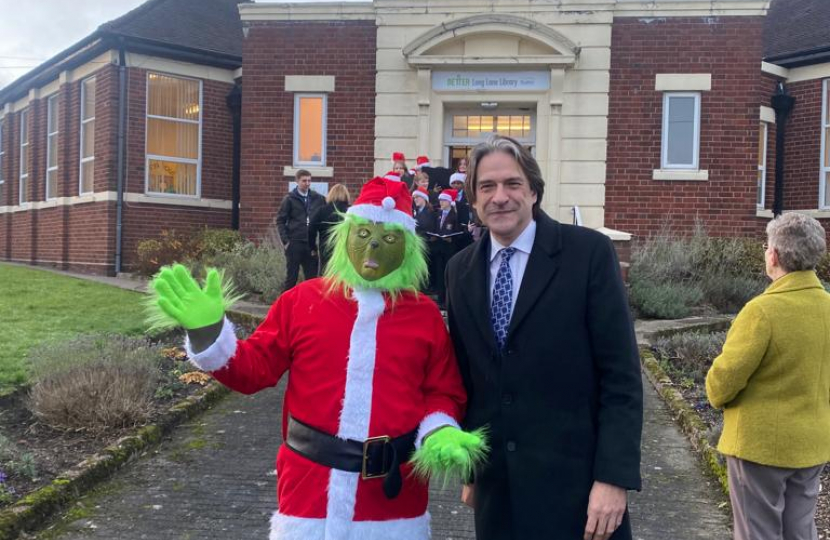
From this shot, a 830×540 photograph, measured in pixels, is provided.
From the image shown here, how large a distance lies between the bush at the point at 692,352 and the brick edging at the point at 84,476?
179 inches

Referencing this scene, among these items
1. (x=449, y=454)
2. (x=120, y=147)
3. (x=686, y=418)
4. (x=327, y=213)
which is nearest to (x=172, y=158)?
(x=120, y=147)

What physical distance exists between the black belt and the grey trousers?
162 centimetres

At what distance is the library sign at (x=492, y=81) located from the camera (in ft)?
41.5

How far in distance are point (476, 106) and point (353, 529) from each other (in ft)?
38.0

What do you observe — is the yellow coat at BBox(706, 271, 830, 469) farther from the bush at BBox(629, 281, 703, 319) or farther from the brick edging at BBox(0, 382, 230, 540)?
the bush at BBox(629, 281, 703, 319)

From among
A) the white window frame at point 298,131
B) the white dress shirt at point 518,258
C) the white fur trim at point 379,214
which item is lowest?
the white dress shirt at point 518,258

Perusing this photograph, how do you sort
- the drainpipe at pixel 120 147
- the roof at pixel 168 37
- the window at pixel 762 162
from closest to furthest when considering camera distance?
1. the drainpipe at pixel 120 147
2. the roof at pixel 168 37
3. the window at pixel 762 162

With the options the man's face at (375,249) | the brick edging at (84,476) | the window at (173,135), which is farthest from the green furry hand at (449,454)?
the window at (173,135)

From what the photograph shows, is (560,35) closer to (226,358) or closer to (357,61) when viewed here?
(357,61)

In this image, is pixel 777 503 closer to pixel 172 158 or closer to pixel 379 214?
pixel 379 214

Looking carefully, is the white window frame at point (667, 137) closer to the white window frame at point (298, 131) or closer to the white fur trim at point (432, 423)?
the white window frame at point (298, 131)

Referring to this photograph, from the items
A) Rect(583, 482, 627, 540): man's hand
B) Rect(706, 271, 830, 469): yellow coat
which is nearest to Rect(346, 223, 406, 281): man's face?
Rect(583, 482, 627, 540): man's hand

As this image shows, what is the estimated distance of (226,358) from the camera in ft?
7.59

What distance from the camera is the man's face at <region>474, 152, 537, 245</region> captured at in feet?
7.64
